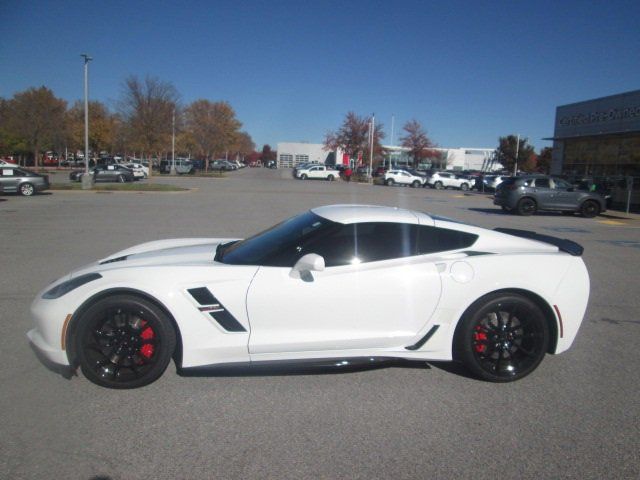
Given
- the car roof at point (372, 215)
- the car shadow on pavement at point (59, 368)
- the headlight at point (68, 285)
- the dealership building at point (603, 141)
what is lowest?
the car shadow on pavement at point (59, 368)

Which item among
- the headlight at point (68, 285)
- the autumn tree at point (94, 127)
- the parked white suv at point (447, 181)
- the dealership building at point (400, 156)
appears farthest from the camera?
the dealership building at point (400, 156)

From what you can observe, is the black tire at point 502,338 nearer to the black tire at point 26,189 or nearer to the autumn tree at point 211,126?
the black tire at point 26,189

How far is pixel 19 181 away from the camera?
22328mm

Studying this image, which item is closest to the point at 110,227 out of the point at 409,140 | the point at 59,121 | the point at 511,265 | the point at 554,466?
the point at 511,265

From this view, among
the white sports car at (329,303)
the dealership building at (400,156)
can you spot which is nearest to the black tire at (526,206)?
the white sports car at (329,303)

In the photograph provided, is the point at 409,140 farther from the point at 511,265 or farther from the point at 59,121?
the point at 511,265

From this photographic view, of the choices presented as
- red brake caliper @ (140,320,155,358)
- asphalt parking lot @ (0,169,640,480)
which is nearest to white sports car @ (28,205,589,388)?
red brake caliper @ (140,320,155,358)

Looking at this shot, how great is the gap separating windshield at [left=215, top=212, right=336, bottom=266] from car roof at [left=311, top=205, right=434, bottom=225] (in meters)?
0.10

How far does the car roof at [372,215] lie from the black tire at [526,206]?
16.8 metres

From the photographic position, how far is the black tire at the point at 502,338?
394cm

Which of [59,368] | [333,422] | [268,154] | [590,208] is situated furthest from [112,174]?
[268,154]

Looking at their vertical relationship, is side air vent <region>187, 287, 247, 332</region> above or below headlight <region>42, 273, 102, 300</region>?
below

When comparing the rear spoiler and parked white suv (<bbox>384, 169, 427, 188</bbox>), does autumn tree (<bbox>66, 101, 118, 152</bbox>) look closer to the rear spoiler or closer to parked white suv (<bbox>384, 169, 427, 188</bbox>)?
parked white suv (<bbox>384, 169, 427, 188</bbox>)

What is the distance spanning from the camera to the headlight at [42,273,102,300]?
12.1 ft
